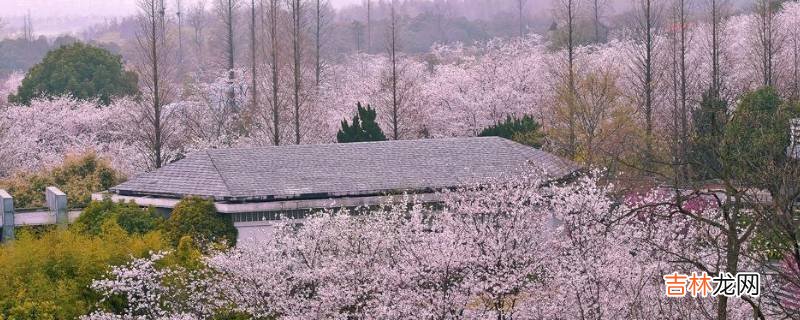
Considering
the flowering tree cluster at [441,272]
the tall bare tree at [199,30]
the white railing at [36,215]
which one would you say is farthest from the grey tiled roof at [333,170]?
the tall bare tree at [199,30]

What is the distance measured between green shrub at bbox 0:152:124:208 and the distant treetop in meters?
18.9

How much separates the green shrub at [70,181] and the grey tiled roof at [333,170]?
3.32 metres

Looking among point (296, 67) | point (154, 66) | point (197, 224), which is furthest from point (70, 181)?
point (296, 67)

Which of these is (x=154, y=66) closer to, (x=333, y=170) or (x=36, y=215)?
(x=36, y=215)

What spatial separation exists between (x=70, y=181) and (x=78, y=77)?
22.1m

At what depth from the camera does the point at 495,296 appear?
60.3 ft

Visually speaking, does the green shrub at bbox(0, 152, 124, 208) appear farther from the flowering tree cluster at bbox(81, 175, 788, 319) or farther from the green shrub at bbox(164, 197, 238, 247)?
the flowering tree cluster at bbox(81, 175, 788, 319)

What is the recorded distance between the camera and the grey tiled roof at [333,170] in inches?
969

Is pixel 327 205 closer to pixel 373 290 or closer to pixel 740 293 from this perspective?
pixel 373 290

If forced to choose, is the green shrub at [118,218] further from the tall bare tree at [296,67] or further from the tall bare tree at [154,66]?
the tall bare tree at [296,67]

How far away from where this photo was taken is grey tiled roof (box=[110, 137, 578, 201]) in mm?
24609

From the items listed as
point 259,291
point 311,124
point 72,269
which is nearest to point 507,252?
point 259,291

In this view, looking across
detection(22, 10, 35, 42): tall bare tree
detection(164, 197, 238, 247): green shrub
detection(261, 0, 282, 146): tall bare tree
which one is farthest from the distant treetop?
detection(22, 10, 35, 42): tall bare tree

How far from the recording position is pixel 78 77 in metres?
50.2
